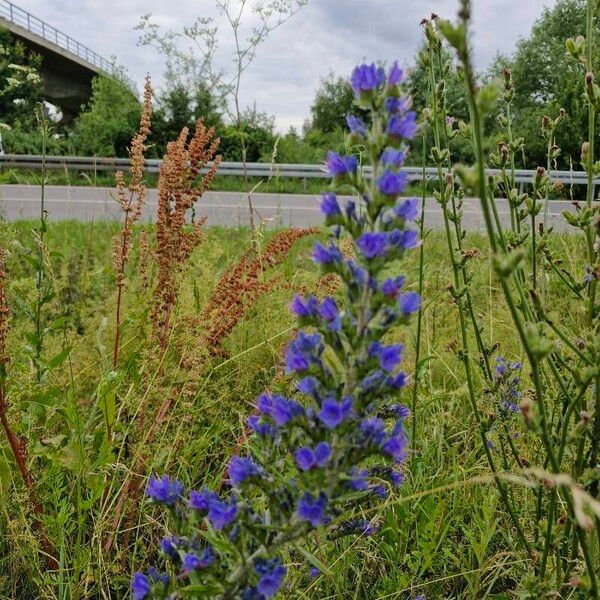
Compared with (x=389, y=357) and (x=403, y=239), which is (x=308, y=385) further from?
(x=403, y=239)

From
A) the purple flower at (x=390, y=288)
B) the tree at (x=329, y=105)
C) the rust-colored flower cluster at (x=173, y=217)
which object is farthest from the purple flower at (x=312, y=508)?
the tree at (x=329, y=105)

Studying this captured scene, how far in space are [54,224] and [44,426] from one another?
544 cm

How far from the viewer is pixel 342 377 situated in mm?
1224

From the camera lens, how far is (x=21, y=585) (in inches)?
82.5

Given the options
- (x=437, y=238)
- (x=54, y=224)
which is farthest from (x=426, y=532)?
(x=54, y=224)

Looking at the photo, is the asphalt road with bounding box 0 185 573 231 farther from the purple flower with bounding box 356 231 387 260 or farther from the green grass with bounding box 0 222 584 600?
the purple flower with bounding box 356 231 387 260

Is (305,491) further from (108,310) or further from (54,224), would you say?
(54,224)

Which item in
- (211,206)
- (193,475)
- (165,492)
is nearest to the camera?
(165,492)

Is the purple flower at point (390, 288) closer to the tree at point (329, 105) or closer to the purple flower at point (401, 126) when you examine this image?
the purple flower at point (401, 126)

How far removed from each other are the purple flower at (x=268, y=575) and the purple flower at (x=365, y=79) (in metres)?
0.79

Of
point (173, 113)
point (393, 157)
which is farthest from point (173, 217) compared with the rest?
point (173, 113)

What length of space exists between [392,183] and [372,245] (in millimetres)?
103

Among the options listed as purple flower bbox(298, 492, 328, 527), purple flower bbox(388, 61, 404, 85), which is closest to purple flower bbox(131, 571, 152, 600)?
purple flower bbox(298, 492, 328, 527)

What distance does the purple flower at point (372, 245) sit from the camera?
110cm
